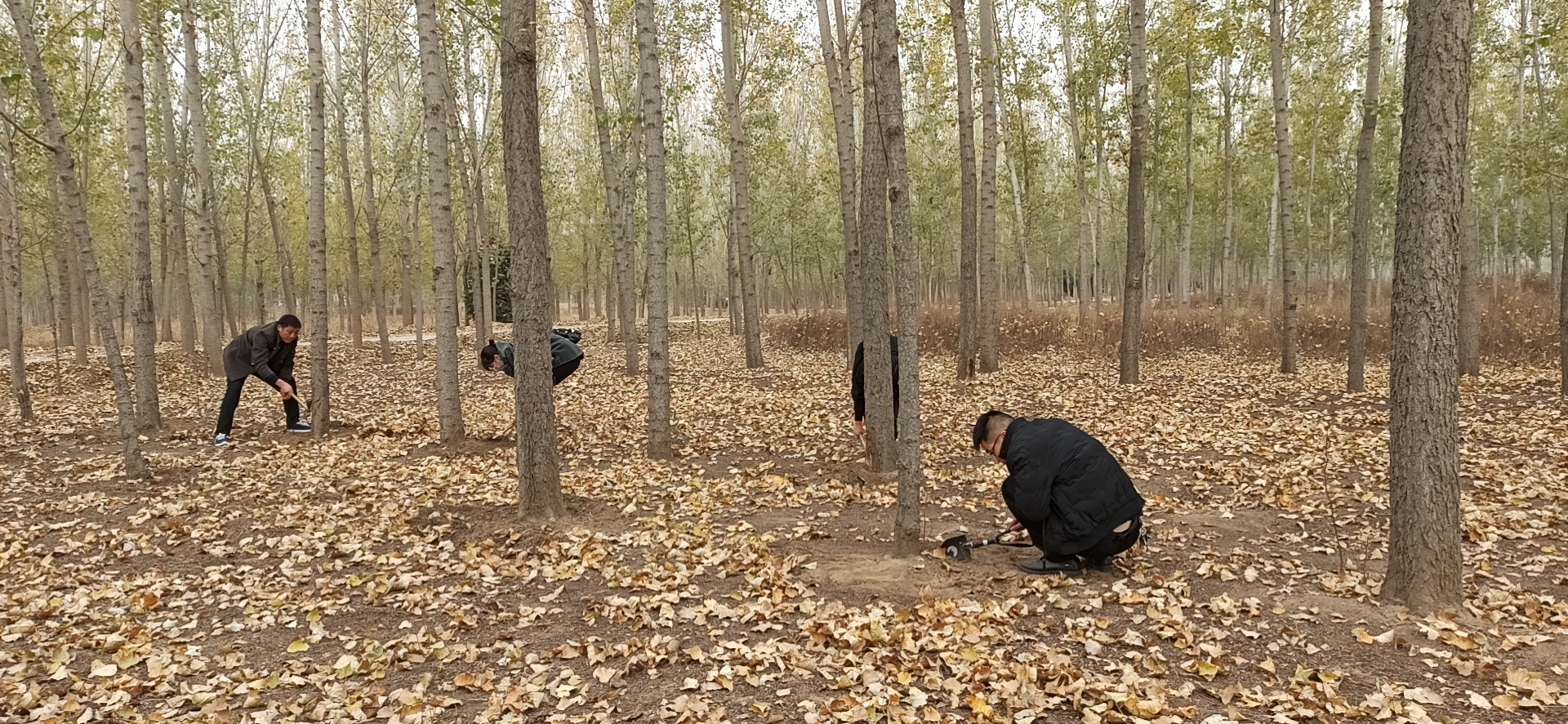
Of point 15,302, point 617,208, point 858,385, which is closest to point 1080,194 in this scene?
point 617,208

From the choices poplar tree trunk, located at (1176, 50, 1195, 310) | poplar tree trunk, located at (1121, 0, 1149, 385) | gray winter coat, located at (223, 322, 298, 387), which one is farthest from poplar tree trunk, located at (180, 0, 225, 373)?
poplar tree trunk, located at (1176, 50, 1195, 310)

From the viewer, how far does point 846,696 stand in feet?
12.3

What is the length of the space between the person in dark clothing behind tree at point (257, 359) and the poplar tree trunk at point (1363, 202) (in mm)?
13430

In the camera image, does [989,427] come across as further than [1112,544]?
Yes

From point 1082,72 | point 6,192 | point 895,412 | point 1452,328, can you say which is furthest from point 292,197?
point 1452,328

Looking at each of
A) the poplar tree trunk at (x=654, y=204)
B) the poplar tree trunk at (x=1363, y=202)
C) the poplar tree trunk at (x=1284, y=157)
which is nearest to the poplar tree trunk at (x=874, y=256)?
the poplar tree trunk at (x=654, y=204)

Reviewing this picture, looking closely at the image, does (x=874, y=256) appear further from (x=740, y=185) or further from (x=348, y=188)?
(x=348, y=188)

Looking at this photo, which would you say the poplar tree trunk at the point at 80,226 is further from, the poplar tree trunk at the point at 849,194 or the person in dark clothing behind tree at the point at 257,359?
the poplar tree trunk at the point at 849,194

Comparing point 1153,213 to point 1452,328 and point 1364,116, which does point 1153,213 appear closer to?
point 1364,116

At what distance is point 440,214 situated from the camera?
8734mm

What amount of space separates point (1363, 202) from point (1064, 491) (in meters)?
8.90

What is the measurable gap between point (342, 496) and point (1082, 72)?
55.9ft

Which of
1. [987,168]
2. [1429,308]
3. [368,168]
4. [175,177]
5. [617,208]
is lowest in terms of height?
[1429,308]

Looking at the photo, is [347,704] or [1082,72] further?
[1082,72]
